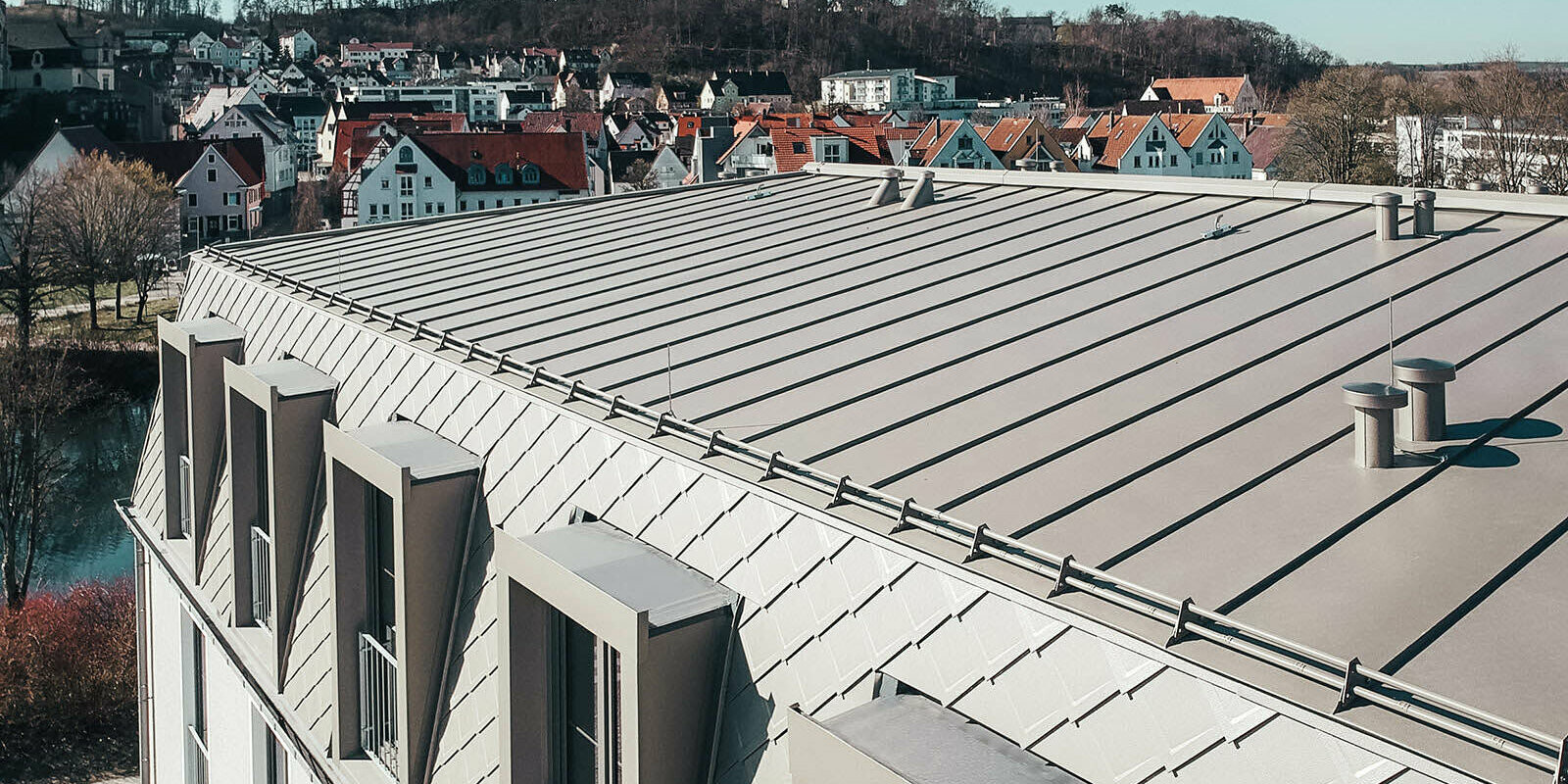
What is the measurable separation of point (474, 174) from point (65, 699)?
42.7 metres

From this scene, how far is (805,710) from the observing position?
14.6 feet

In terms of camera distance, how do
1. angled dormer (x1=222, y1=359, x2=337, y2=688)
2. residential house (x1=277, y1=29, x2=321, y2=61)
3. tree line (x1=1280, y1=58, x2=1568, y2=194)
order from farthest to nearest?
residential house (x1=277, y1=29, x2=321, y2=61), tree line (x1=1280, y1=58, x2=1568, y2=194), angled dormer (x1=222, y1=359, x2=337, y2=688)

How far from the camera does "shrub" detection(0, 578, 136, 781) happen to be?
67.4 ft

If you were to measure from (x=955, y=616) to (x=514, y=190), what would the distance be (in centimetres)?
5951

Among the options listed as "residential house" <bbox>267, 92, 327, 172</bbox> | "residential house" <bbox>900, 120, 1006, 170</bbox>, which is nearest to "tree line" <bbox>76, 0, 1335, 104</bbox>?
"residential house" <bbox>267, 92, 327, 172</bbox>

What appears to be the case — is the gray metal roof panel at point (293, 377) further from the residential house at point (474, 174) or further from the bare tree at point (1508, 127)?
the residential house at point (474, 174)

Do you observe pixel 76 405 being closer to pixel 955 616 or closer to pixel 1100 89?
pixel 955 616

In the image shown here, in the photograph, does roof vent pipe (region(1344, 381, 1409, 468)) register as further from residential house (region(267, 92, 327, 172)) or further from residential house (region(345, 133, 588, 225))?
residential house (region(267, 92, 327, 172))

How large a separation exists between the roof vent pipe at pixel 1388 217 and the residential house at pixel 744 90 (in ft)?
384

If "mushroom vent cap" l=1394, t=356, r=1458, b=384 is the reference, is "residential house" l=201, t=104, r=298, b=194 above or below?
above

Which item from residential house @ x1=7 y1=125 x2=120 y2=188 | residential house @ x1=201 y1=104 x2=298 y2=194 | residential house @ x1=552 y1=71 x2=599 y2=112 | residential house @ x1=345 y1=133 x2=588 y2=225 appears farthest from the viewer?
residential house @ x1=552 y1=71 x2=599 y2=112

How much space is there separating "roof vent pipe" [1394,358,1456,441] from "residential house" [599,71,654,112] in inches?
4707

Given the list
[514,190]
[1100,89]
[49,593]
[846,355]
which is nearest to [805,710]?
[846,355]

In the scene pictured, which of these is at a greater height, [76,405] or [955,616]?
[955,616]
